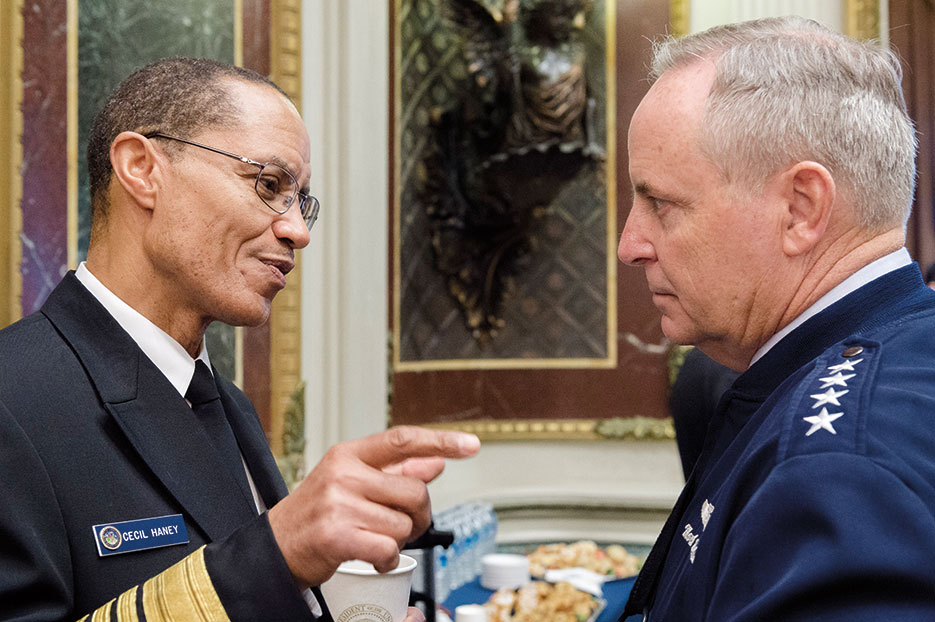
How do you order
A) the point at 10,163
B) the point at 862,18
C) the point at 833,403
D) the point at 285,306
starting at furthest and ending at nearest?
the point at 862,18
the point at 285,306
the point at 10,163
the point at 833,403

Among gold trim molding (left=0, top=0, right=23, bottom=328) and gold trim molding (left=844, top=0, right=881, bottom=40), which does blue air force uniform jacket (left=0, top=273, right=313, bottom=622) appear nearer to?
gold trim molding (left=0, top=0, right=23, bottom=328)

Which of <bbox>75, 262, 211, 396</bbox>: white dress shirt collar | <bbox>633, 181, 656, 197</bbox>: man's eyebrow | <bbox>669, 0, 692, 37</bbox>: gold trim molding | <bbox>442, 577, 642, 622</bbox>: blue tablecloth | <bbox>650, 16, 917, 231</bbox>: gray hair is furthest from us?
<bbox>669, 0, 692, 37</bbox>: gold trim molding

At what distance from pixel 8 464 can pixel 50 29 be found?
1744 mm

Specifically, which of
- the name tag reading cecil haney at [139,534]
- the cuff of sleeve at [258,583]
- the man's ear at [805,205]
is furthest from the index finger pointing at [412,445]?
the man's ear at [805,205]

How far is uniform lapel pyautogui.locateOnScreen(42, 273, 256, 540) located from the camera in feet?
4.28

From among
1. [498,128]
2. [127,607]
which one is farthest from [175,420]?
[498,128]

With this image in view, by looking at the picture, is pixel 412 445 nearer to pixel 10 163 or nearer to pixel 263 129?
pixel 263 129

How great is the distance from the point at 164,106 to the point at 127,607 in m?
0.84

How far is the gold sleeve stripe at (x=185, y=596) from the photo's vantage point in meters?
1.05

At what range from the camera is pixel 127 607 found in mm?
1094

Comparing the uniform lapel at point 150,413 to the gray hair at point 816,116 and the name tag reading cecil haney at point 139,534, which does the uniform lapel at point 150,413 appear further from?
the gray hair at point 816,116

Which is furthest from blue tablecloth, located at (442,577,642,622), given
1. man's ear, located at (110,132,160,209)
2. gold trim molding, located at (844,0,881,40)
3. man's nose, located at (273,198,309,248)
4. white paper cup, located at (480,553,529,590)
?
gold trim molding, located at (844,0,881,40)

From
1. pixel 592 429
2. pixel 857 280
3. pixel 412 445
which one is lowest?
pixel 592 429

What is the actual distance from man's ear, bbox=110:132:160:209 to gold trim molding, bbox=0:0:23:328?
1.05 metres
